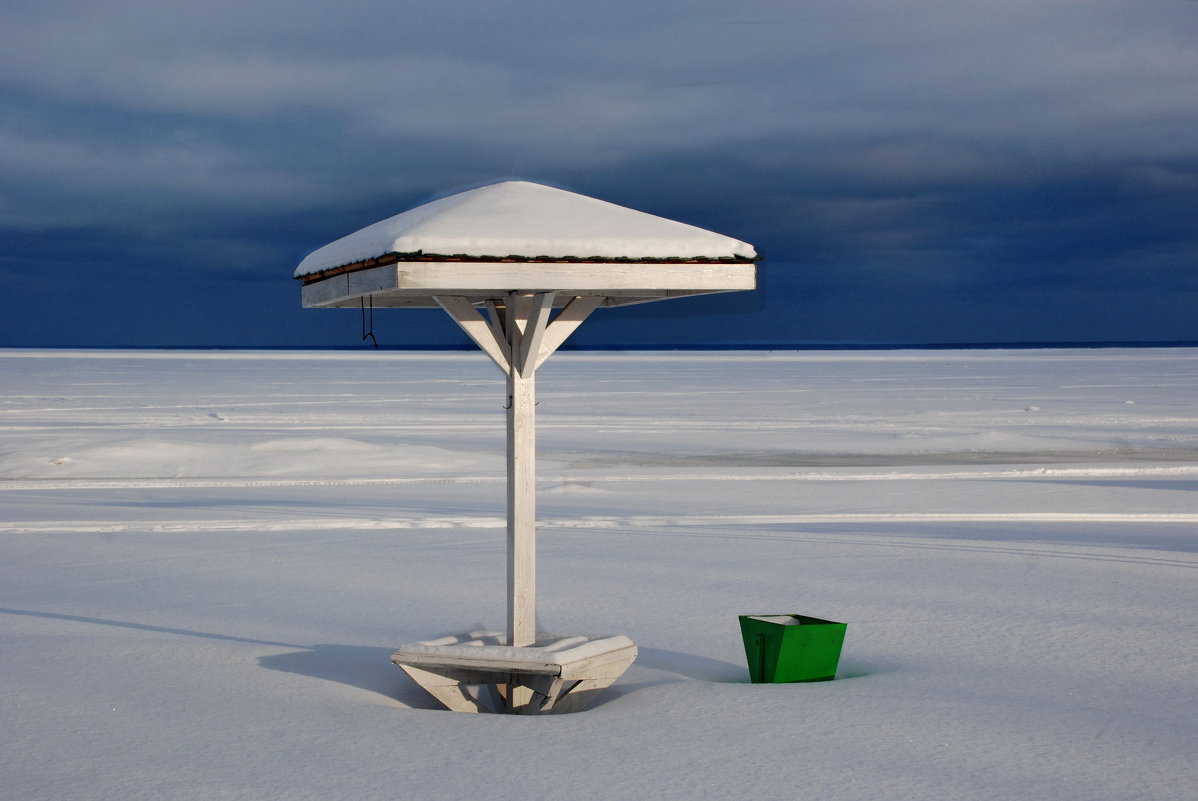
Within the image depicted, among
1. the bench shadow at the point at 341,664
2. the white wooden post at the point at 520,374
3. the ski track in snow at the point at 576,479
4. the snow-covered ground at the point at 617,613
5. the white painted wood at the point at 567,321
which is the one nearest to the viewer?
the snow-covered ground at the point at 617,613

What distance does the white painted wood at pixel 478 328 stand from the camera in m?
5.46

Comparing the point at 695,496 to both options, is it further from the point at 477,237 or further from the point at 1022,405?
the point at 1022,405

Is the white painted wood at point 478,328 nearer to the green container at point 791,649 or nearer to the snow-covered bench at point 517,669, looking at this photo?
the snow-covered bench at point 517,669

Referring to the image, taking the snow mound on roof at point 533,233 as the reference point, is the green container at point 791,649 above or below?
below

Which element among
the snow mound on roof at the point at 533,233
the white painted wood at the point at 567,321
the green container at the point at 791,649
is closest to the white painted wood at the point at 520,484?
the white painted wood at the point at 567,321

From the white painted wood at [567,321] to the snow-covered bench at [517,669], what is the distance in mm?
1367

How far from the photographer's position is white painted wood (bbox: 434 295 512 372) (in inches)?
215

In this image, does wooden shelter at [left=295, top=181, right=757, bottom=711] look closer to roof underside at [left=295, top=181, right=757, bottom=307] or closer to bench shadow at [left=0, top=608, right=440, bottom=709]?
roof underside at [left=295, top=181, right=757, bottom=307]

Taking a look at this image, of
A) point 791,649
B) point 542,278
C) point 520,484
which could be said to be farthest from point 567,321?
point 791,649

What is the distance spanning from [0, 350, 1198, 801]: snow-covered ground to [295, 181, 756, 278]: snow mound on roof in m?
2.10

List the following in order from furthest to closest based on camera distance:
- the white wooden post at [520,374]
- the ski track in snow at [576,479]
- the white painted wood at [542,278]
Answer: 1. the ski track in snow at [576,479]
2. the white wooden post at [520,374]
3. the white painted wood at [542,278]

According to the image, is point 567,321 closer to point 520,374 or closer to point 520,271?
point 520,374

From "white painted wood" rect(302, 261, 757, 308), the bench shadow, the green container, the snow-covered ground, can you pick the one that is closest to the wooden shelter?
"white painted wood" rect(302, 261, 757, 308)

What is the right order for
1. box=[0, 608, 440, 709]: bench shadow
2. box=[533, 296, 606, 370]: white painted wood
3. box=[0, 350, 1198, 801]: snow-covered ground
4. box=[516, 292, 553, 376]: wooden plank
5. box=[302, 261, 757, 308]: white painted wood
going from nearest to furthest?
box=[0, 350, 1198, 801]: snow-covered ground
box=[302, 261, 757, 308]: white painted wood
box=[516, 292, 553, 376]: wooden plank
box=[533, 296, 606, 370]: white painted wood
box=[0, 608, 440, 709]: bench shadow
